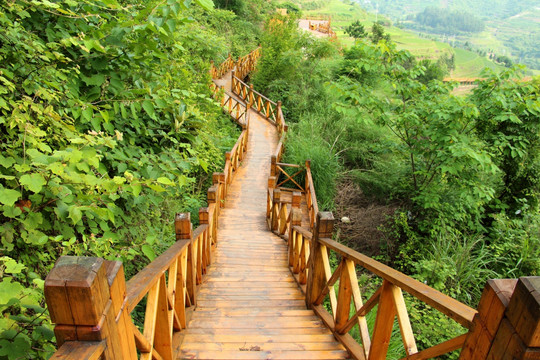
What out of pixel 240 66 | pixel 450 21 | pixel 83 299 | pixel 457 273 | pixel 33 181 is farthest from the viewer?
pixel 450 21

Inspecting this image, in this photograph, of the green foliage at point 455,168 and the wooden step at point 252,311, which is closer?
the wooden step at point 252,311

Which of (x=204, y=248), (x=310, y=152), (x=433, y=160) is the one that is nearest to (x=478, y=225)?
(x=433, y=160)

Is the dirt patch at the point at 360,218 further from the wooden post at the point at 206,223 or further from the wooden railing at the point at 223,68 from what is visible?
the wooden railing at the point at 223,68

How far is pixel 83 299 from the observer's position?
0.82 m

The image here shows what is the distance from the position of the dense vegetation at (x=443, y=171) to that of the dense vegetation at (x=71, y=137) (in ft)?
11.8

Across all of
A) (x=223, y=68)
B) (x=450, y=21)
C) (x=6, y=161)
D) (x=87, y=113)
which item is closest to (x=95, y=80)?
(x=87, y=113)

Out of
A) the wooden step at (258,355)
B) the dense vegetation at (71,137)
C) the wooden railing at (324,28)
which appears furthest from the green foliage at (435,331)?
the wooden railing at (324,28)

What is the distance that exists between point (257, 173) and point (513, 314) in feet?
26.9

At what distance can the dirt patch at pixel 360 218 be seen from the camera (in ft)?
23.2

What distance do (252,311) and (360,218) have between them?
5265 mm

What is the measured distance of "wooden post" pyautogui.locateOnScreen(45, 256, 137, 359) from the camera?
80 centimetres

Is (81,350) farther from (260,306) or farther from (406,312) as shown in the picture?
(260,306)

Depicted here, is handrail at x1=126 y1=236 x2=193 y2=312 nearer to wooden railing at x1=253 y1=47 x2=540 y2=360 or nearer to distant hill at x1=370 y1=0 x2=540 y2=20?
wooden railing at x1=253 y1=47 x2=540 y2=360

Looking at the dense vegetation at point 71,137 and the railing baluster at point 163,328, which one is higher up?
the dense vegetation at point 71,137
